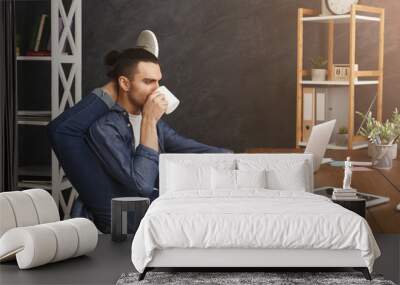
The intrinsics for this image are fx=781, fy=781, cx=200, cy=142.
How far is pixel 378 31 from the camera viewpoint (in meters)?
6.46

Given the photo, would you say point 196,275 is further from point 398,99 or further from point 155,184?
point 398,99

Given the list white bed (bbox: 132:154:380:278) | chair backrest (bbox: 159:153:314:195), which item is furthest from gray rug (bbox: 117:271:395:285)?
chair backrest (bbox: 159:153:314:195)

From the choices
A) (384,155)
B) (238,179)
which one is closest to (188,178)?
(238,179)

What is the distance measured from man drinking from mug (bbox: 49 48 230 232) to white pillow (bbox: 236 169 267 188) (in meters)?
0.52

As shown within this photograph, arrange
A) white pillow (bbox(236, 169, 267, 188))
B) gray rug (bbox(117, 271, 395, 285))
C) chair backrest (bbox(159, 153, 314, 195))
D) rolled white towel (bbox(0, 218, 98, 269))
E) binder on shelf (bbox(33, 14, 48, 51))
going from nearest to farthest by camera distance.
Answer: gray rug (bbox(117, 271, 395, 285)) → rolled white towel (bbox(0, 218, 98, 269)) → white pillow (bbox(236, 169, 267, 188)) → chair backrest (bbox(159, 153, 314, 195)) → binder on shelf (bbox(33, 14, 48, 51))

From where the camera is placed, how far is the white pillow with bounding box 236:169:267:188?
616 cm

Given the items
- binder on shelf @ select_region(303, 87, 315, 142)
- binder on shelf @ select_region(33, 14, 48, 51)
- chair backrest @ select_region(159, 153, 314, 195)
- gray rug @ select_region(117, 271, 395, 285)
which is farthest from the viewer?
binder on shelf @ select_region(33, 14, 48, 51)

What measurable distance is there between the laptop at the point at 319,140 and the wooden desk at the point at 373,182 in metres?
0.15

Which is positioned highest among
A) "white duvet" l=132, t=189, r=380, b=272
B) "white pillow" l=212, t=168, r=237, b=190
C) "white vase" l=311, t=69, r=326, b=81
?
"white vase" l=311, t=69, r=326, b=81

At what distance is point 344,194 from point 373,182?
415 mm

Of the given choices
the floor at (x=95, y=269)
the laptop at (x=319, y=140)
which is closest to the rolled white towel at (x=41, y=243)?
the floor at (x=95, y=269)

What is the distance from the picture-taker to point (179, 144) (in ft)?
22.1

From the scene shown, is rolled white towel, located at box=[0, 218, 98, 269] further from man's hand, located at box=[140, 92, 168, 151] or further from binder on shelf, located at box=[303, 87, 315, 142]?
binder on shelf, located at box=[303, 87, 315, 142]

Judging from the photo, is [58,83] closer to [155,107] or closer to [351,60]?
[155,107]
